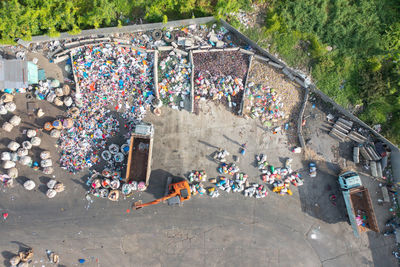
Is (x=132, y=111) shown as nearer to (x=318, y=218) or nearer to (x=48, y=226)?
(x=48, y=226)

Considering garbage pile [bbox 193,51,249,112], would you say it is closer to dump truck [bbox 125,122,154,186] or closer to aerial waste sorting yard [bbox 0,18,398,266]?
aerial waste sorting yard [bbox 0,18,398,266]

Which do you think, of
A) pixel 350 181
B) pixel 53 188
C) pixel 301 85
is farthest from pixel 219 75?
pixel 53 188

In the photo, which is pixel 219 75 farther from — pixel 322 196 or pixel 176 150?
pixel 322 196

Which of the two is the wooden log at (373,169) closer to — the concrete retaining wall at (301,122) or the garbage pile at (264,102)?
the concrete retaining wall at (301,122)

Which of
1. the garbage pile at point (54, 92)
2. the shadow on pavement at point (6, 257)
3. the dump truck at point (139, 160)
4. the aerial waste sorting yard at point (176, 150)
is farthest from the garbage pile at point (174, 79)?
the shadow on pavement at point (6, 257)

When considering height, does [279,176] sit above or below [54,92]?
below

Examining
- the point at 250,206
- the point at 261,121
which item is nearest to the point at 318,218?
the point at 250,206
